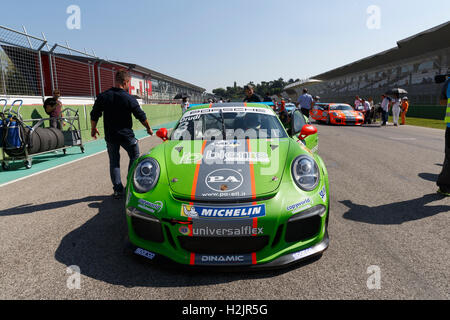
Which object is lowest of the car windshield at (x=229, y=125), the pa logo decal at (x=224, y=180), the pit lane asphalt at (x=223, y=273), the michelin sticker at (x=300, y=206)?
the pit lane asphalt at (x=223, y=273)

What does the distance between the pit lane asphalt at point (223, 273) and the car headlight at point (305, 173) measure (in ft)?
1.99

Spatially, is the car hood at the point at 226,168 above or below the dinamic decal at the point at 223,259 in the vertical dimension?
above

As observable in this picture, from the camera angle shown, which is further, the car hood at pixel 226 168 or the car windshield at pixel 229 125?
the car windshield at pixel 229 125

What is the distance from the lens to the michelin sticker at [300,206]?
2.51 meters

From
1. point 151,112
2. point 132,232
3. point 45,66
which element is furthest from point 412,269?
point 151,112

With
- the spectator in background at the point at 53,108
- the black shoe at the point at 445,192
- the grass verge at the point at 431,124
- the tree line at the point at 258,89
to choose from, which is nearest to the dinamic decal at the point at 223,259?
the black shoe at the point at 445,192

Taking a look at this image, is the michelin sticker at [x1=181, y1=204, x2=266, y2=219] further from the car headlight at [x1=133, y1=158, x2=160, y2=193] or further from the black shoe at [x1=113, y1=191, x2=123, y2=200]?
the black shoe at [x1=113, y1=191, x2=123, y2=200]

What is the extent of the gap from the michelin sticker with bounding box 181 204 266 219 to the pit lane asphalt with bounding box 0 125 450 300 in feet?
1.54

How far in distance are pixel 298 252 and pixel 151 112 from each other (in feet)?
65.0

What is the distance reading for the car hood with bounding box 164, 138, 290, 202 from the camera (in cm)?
258

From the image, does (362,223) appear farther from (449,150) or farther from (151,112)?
(151,112)

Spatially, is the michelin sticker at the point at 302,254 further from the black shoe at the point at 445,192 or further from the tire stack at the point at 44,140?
the tire stack at the point at 44,140

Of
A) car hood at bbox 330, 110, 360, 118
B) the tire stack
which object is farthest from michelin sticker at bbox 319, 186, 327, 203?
car hood at bbox 330, 110, 360, 118
